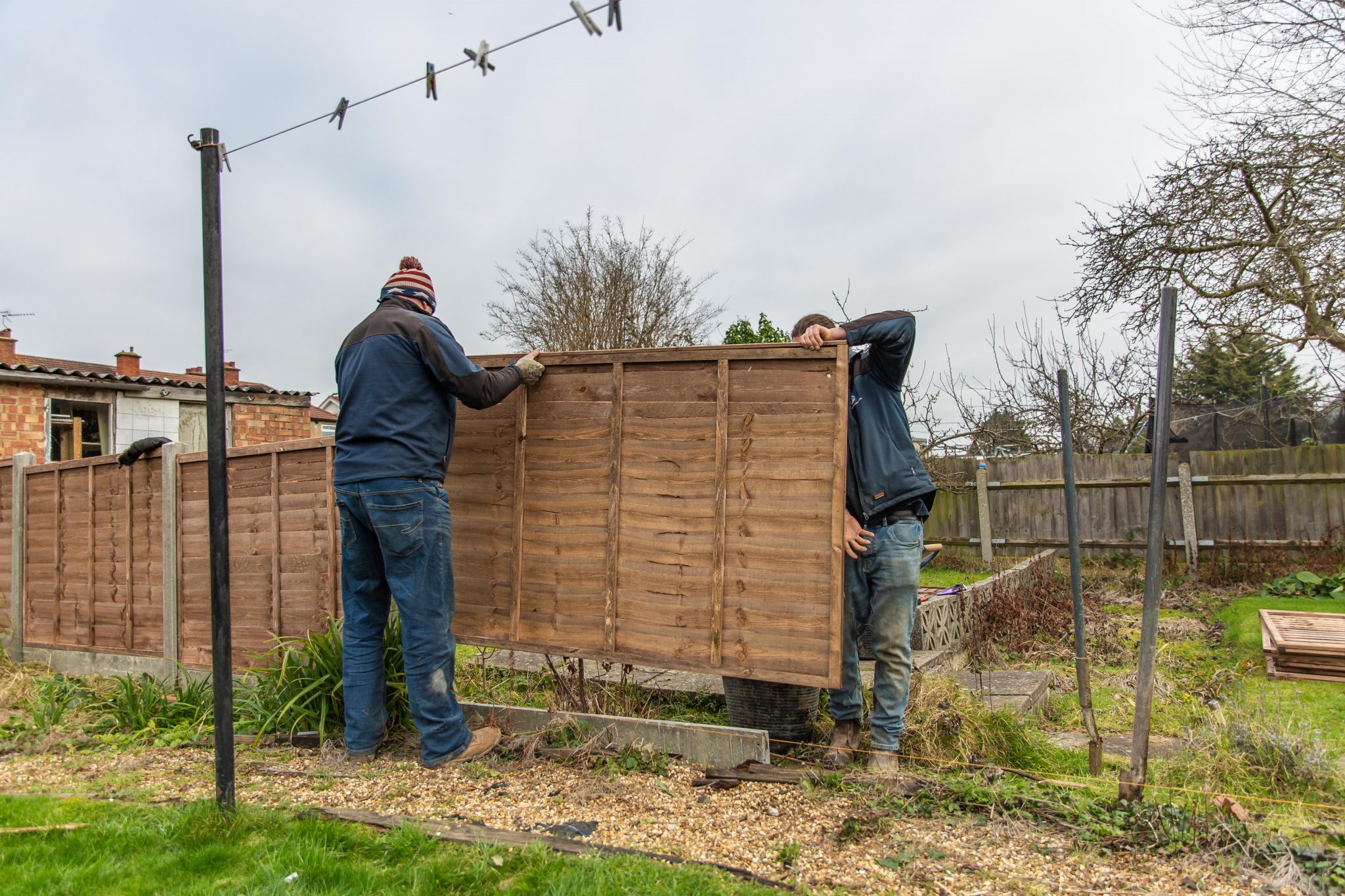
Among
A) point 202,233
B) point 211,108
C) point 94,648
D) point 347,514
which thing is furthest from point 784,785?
point 94,648

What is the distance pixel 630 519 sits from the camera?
3.95 m

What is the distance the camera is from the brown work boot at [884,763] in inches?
131

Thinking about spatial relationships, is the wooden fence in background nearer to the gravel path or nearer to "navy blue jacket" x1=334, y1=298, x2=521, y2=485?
"navy blue jacket" x1=334, y1=298, x2=521, y2=485

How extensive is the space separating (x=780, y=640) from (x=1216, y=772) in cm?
171

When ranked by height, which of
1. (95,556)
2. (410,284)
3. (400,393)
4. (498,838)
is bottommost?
(498,838)

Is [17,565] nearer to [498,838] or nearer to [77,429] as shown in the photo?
[498,838]

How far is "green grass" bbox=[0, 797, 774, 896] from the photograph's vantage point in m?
2.48

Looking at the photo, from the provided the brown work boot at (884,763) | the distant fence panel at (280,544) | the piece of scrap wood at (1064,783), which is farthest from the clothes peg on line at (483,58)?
the piece of scrap wood at (1064,783)

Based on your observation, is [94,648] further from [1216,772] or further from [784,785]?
[1216,772]

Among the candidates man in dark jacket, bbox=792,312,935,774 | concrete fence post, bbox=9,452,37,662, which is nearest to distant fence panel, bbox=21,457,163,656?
concrete fence post, bbox=9,452,37,662

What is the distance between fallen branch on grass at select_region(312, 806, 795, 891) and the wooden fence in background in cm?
105

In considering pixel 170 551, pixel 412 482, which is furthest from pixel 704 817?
pixel 170 551

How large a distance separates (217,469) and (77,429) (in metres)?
17.5

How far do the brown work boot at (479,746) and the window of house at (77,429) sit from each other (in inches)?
654
